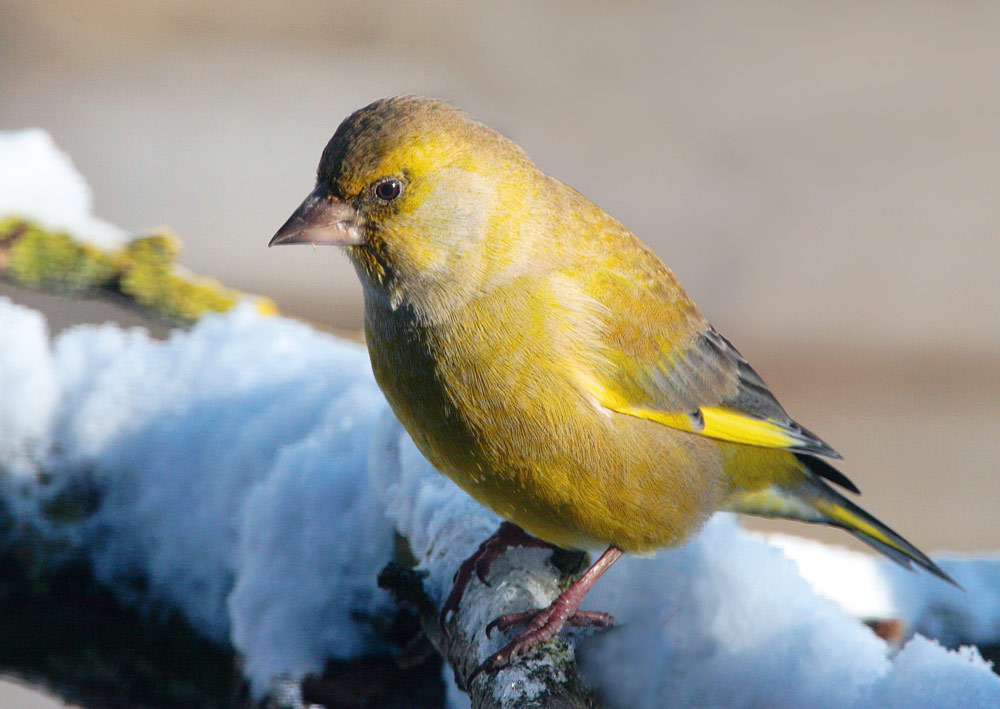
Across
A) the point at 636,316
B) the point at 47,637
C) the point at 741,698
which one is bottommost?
the point at 47,637

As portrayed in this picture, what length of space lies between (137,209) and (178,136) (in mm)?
852

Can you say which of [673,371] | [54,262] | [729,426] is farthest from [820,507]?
[54,262]

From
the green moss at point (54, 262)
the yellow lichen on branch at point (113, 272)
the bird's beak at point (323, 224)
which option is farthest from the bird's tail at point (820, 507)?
the green moss at point (54, 262)

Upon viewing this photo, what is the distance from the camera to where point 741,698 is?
116 centimetres

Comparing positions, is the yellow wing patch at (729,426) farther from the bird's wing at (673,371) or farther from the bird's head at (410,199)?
the bird's head at (410,199)

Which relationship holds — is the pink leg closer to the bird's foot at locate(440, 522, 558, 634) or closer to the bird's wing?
the bird's foot at locate(440, 522, 558, 634)

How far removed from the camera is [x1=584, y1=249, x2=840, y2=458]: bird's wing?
1480 millimetres

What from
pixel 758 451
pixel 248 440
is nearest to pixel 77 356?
pixel 248 440

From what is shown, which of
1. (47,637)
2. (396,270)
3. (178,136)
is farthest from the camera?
(178,136)

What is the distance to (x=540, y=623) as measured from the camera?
126cm

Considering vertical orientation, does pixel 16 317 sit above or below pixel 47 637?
above

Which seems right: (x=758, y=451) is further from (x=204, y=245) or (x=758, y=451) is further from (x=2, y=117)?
(x=2, y=117)

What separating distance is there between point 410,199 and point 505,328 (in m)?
0.19

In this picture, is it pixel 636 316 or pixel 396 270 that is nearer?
pixel 396 270
